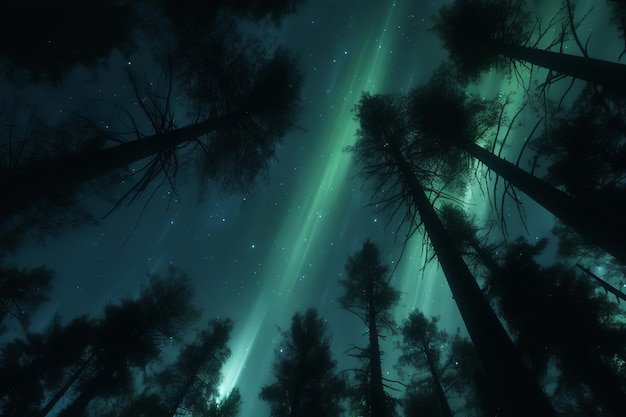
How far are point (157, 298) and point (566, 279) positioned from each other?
1809cm

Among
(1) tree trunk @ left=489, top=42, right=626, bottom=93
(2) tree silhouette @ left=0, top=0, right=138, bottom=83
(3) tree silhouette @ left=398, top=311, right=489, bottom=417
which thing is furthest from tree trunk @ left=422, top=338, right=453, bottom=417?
(2) tree silhouette @ left=0, top=0, right=138, bottom=83

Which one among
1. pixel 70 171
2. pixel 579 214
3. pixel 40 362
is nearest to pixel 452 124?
pixel 579 214

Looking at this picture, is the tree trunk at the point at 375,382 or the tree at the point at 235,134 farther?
the tree trunk at the point at 375,382

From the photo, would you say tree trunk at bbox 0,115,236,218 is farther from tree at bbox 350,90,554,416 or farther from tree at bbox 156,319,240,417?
tree at bbox 156,319,240,417

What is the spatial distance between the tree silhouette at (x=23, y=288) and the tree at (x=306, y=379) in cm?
1178

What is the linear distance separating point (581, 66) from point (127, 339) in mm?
17763

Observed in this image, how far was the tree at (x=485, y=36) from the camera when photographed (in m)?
6.66

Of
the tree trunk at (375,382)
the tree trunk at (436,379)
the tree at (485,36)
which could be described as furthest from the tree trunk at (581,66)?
the tree trunk at (436,379)

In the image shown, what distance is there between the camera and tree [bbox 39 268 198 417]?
36.8 feet

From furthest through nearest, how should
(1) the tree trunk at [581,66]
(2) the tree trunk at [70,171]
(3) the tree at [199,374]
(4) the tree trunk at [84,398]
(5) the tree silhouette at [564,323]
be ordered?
1. (3) the tree at [199,374]
2. (4) the tree trunk at [84,398]
3. (5) the tree silhouette at [564,323]
4. (1) the tree trunk at [581,66]
5. (2) the tree trunk at [70,171]

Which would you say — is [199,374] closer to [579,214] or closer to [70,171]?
[70,171]

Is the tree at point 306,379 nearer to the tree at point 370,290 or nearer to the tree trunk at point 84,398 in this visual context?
the tree at point 370,290

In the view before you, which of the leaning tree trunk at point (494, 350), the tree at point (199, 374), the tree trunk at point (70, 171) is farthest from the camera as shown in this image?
the tree at point (199, 374)

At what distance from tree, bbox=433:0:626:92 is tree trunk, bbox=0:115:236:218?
874cm
